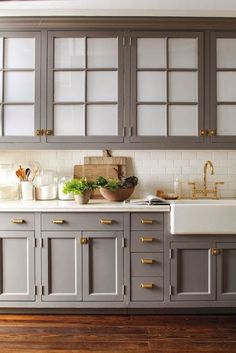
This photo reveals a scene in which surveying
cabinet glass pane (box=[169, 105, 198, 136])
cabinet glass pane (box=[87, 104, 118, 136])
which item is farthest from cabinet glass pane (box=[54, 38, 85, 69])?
cabinet glass pane (box=[169, 105, 198, 136])

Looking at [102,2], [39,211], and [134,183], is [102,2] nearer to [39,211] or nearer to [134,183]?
[134,183]

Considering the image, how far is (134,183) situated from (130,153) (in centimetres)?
44

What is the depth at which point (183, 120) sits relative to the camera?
11.4ft

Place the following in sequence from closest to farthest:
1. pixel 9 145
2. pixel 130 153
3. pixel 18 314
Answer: pixel 18 314
pixel 9 145
pixel 130 153

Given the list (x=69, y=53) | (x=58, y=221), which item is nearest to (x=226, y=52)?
(x=69, y=53)

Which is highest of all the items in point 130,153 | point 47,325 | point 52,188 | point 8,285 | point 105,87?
point 105,87

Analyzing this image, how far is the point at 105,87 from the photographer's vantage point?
346 cm

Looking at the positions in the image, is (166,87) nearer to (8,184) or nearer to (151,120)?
(151,120)

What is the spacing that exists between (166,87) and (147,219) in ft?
3.92

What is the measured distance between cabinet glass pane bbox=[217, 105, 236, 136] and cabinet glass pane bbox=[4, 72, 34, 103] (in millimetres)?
1690

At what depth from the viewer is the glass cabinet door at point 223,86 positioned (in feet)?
11.2

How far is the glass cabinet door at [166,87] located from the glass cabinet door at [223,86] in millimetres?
125

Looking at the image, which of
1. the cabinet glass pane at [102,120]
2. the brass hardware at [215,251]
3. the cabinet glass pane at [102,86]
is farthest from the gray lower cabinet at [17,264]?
the brass hardware at [215,251]

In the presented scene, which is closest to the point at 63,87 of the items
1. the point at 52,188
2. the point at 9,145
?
the point at 9,145
